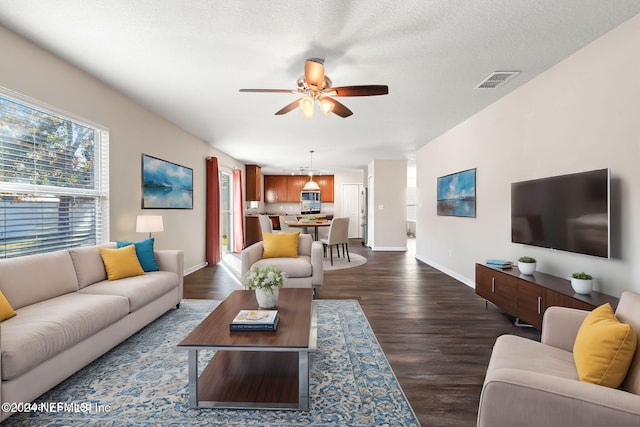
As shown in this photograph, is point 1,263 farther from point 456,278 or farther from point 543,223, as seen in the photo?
point 456,278

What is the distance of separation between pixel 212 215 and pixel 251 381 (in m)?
4.81

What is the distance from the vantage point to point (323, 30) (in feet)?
7.65

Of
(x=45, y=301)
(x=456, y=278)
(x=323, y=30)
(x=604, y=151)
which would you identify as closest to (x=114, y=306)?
(x=45, y=301)

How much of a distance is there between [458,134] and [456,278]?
229 centimetres

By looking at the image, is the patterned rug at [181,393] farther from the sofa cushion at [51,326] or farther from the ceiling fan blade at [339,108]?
the ceiling fan blade at [339,108]

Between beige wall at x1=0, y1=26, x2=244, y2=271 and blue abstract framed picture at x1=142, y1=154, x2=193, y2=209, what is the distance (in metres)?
0.10

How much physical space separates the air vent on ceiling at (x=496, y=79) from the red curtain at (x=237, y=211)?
633 cm

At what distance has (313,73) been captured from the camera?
8.08 ft

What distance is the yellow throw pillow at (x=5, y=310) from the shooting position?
6.29ft

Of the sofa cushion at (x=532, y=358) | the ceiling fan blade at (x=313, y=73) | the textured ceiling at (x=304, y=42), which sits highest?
the textured ceiling at (x=304, y=42)

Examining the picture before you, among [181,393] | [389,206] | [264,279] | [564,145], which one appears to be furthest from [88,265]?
[389,206]

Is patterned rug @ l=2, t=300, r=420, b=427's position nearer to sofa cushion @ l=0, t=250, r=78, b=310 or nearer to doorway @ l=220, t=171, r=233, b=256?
sofa cushion @ l=0, t=250, r=78, b=310

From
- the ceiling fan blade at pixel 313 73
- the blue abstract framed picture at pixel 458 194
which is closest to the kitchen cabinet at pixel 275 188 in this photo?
the blue abstract framed picture at pixel 458 194

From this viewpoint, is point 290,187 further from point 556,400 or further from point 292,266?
point 556,400
